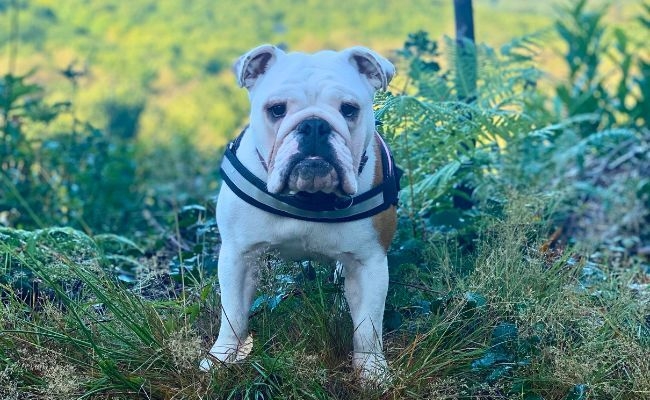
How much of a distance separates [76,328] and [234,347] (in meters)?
0.52

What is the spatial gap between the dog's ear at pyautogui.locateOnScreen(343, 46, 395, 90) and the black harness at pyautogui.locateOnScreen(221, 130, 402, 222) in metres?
0.26

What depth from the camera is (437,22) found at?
12859 millimetres

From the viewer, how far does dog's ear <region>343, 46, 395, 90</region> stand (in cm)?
291

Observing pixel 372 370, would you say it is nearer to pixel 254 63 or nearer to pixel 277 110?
pixel 277 110

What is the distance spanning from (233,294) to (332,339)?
36 centimetres

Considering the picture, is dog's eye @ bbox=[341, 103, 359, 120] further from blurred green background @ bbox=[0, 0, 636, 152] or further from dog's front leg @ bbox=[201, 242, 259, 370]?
blurred green background @ bbox=[0, 0, 636, 152]

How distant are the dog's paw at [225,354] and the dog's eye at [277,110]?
74 cm

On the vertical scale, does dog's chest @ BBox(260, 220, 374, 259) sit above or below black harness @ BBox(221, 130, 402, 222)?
below

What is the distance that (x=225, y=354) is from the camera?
294cm

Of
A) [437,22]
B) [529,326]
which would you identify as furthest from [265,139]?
[437,22]

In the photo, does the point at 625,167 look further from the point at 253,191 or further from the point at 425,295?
the point at 253,191

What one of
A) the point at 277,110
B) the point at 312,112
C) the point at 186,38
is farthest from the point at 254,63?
the point at 186,38

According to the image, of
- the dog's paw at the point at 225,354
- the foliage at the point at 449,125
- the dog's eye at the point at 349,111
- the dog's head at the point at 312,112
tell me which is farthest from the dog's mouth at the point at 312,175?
the foliage at the point at 449,125

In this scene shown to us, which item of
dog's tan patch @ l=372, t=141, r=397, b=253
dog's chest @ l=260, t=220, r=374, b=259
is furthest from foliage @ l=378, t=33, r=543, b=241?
dog's chest @ l=260, t=220, r=374, b=259
